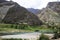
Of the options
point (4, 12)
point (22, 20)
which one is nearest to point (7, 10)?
point (4, 12)

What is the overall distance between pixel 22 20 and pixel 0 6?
18281mm

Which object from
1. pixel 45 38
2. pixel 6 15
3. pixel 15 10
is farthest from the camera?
pixel 15 10

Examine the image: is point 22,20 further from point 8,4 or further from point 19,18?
point 8,4

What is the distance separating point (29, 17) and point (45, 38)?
4479 inches

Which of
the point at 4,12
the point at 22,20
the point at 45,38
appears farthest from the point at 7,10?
the point at 45,38

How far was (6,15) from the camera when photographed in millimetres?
141000

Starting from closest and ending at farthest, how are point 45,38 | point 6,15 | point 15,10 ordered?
point 45,38 → point 6,15 → point 15,10

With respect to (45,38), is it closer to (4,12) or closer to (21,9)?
(4,12)

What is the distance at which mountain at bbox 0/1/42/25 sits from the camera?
138250 millimetres

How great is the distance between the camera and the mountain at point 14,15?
13825 centimetres

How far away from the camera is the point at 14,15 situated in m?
146

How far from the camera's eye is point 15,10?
15075 cm

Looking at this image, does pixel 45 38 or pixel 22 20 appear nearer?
pixel 45 38

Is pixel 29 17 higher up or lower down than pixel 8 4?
lower down
